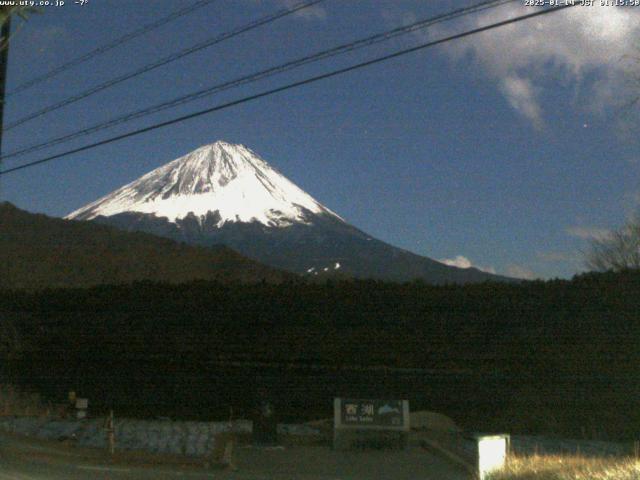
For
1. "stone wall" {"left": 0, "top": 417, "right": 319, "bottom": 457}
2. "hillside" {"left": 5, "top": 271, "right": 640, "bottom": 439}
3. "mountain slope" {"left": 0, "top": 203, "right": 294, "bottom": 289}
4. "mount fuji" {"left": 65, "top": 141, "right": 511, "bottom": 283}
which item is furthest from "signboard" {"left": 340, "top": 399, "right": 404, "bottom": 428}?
"mount fuji" {"left": 65, "top": 141, "right": 511, "bottom": 283}

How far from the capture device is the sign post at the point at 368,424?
1570 centimetres

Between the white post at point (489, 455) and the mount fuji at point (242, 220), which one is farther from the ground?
the mount fuji at point (242, 220)

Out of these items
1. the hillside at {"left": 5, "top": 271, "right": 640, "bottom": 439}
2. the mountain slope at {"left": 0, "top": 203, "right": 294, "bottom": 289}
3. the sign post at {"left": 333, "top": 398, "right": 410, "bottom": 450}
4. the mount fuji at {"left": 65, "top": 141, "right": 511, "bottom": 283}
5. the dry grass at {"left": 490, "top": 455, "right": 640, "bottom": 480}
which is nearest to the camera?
the dry grass at {"left": 490, "top": 455, "right": 640, "bottom": 480}

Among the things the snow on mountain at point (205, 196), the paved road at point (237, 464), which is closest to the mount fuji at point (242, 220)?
the snow on mountain at point (205, 196)

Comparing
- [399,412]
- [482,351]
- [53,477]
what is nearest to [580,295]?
[482,351]

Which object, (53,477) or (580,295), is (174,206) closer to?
(580,295)

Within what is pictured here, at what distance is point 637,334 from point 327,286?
752 centimetres

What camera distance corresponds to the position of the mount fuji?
189 ft

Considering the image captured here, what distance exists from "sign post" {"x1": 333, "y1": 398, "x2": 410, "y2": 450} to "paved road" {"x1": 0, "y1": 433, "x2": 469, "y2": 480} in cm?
39

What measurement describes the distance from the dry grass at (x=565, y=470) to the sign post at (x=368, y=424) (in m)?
4.96

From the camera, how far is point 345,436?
15695 mm

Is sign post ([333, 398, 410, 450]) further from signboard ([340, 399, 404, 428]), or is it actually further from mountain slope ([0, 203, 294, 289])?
mountain slope ([0, 203, 294, 289])

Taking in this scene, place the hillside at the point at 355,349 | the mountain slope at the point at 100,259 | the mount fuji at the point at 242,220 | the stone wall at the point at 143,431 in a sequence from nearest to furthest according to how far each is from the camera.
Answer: the stone wall at the point at 143,431 < the hillside at the point at 355,349 < the mountain slope at the point at 100,259 < the mount fuji at the point at 242,220

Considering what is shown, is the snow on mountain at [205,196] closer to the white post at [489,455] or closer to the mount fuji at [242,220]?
the mount fuji at [242,220]
